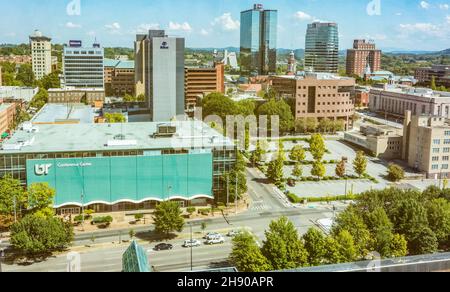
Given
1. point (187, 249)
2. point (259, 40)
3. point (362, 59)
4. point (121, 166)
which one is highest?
point (259, 40)

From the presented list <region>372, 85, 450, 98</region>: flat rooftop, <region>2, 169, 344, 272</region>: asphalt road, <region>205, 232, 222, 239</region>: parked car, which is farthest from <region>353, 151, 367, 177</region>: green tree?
<region>372, 85, 450, 98</region>: flat rooftop

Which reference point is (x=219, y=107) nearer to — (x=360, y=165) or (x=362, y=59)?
(x=360, y=165)

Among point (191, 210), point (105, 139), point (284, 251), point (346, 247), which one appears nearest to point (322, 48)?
point (105, 139)

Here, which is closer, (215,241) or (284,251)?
(284,251)

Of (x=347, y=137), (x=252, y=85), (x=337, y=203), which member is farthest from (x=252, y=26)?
(x=337, y=203)

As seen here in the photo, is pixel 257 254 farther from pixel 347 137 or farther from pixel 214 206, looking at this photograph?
pixel 347 137

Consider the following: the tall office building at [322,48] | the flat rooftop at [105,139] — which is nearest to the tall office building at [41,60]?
the tall office building at [322,48]
